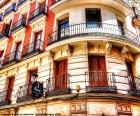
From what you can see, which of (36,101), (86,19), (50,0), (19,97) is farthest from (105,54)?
(50,0)

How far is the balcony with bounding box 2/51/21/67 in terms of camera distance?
56.5 feet

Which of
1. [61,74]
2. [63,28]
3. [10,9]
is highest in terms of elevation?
[10,9]

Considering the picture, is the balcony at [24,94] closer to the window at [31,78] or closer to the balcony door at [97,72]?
the window at [31,78]

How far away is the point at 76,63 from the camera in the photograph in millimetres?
13031

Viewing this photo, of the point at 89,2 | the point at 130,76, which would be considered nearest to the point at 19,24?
the point at 89,2

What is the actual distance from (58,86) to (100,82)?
278 cm

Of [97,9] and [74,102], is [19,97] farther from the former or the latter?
[97,9]

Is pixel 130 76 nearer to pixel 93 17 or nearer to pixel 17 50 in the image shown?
pixel 93 17

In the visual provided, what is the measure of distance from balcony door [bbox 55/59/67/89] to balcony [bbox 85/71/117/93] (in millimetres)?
1639

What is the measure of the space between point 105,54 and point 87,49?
119cm

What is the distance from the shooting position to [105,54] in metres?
13.2

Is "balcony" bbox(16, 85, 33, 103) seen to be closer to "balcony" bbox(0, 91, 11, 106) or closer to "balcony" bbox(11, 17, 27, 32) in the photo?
"balcony" bbox(0, 91, 11, 106)

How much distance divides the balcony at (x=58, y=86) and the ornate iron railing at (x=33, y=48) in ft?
9.47

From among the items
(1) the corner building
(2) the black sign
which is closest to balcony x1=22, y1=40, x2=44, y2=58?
(1) the corner building
